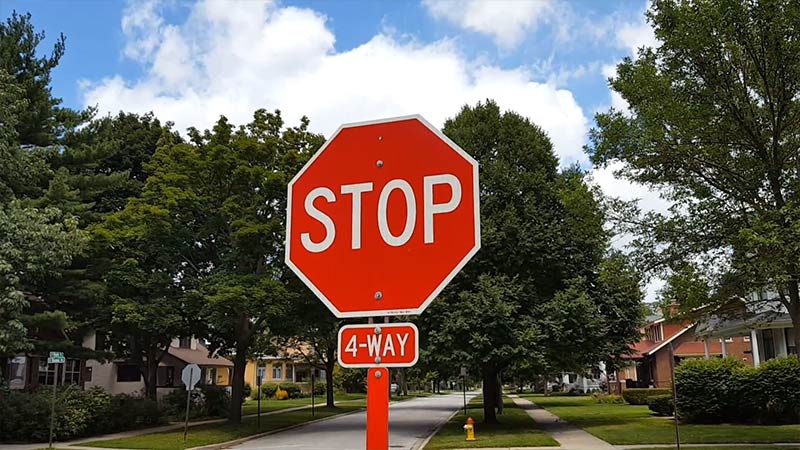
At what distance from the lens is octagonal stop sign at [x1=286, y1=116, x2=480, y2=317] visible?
8.18 feet

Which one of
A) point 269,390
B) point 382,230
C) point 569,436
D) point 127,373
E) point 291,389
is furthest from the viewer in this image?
point 291,389

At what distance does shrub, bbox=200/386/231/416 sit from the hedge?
22226 mm

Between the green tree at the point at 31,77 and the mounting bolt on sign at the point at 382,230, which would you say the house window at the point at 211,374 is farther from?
the mounting bolt on sign at the point at 382,230

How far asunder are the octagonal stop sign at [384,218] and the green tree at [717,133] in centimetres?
1231

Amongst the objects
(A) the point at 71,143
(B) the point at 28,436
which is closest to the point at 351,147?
(B) the point at 28,436

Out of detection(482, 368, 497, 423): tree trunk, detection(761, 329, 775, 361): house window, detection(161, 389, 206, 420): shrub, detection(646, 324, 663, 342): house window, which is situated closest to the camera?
detection(482, 368, 497, 423): tree trunk

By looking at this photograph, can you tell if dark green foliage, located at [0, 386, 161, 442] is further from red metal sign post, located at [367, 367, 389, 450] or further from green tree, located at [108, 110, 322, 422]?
red metal sign post, located at [367, 367, 389, 450]

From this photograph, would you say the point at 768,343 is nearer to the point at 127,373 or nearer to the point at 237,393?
the point at 237,393

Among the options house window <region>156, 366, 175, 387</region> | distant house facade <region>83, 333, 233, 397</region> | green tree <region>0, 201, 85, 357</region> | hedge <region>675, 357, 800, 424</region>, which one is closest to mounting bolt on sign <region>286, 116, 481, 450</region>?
green tree <region>0, 201, 85, 357</region>

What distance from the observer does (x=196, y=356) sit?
49188 millimetres

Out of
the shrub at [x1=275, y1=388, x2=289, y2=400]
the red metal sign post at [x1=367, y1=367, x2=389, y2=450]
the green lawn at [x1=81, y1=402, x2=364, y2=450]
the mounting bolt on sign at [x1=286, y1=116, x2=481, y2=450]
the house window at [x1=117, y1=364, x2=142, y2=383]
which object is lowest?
the shrub at [x1=275, y1=388, x2=289, y2=400]

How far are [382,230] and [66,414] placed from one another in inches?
903

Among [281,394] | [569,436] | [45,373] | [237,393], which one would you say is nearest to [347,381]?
[281,394]

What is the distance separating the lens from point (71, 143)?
26.7 m
